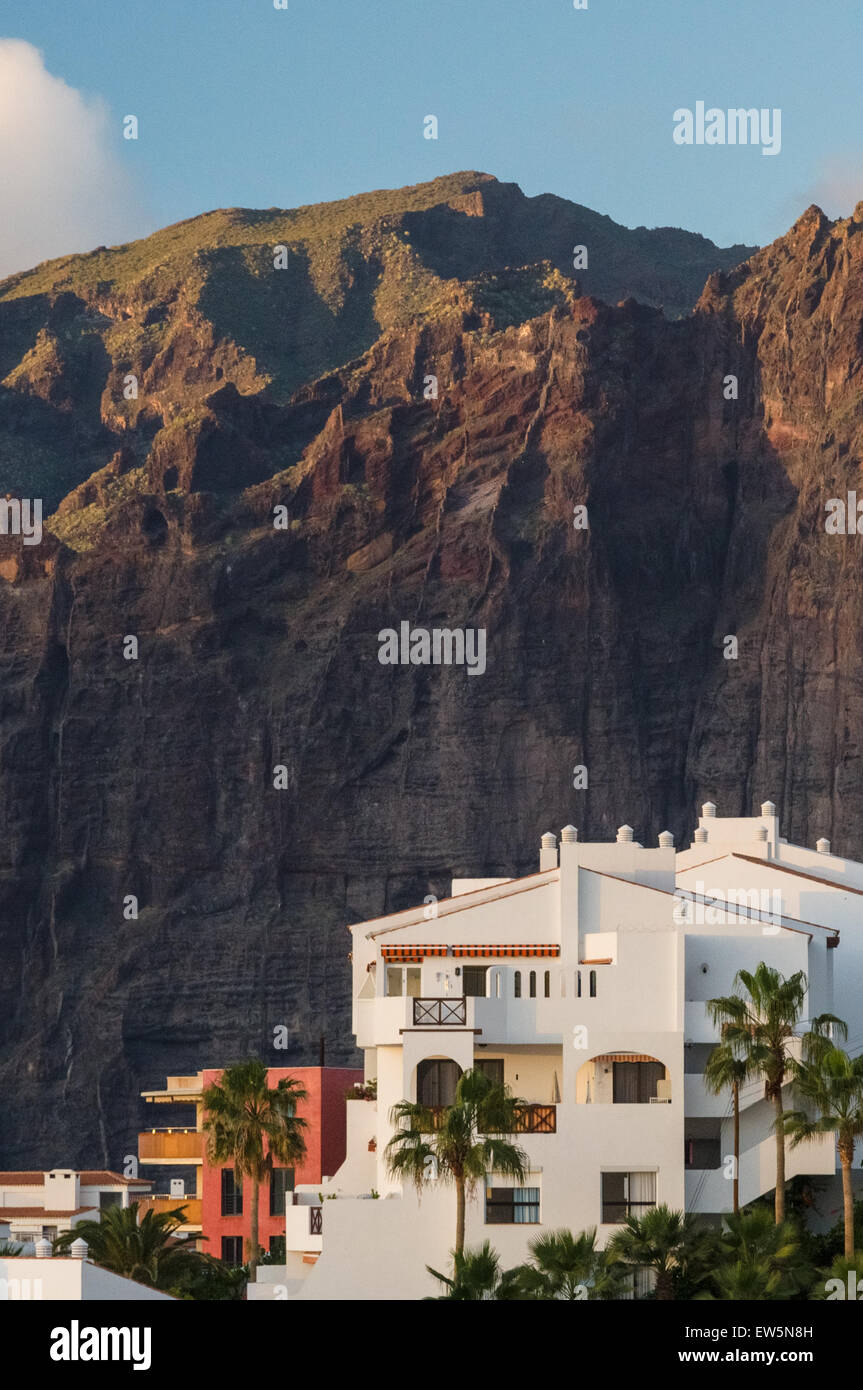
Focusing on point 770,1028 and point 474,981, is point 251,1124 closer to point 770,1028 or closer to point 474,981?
point 474,981

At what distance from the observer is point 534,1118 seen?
73.2m

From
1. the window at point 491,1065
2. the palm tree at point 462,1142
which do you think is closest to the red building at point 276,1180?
the window at point 491,1065

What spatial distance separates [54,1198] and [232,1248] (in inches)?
298

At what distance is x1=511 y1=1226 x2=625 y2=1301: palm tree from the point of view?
63.1 meters

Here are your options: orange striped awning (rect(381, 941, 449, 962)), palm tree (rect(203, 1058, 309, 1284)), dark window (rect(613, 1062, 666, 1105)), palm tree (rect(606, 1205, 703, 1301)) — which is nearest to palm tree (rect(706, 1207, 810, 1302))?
palm tree (rect(606, 1205, 703, 1301))

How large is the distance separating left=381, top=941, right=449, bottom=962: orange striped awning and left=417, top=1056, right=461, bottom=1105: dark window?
17.1 ft

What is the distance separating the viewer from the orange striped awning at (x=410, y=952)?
3169 inches

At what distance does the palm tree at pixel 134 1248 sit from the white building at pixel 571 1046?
324 cm

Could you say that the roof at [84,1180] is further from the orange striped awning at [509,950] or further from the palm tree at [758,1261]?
the palm tree at [758,1261]

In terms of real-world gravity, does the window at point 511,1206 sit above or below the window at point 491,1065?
below

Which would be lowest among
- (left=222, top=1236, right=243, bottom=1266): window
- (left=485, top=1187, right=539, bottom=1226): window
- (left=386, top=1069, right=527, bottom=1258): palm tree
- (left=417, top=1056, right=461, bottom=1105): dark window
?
(left=222, top=1236, right=243, bottom=1266): window

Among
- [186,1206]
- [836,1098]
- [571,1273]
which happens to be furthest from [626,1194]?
[186,1206]

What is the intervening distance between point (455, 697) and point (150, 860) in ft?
77.1

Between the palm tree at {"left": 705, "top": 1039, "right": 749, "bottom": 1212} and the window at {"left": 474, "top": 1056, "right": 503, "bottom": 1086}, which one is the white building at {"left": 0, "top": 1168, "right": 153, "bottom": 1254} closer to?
the window at {"left": 474, "top": 1056, "right": 503, "bottom": 1086}
